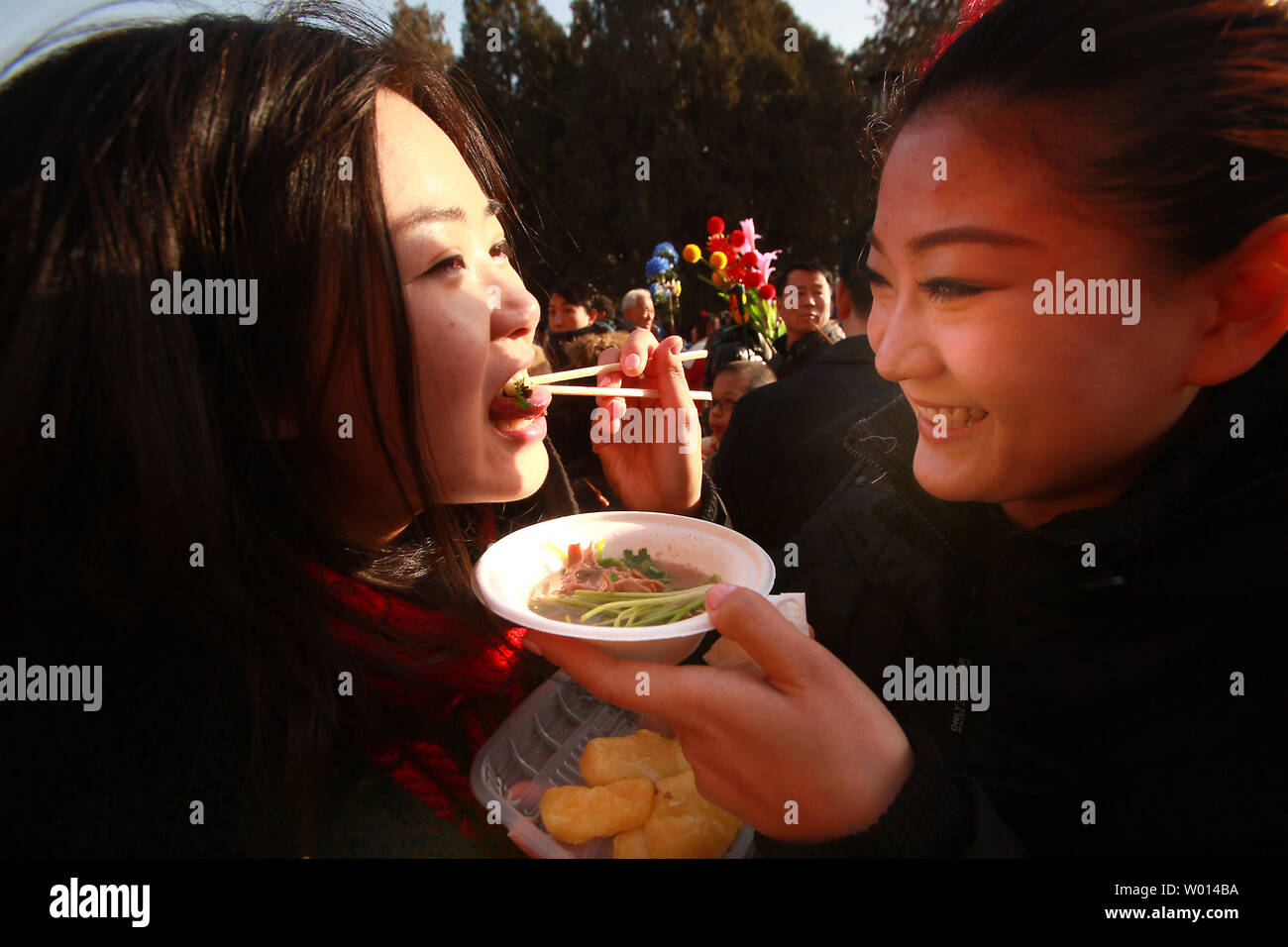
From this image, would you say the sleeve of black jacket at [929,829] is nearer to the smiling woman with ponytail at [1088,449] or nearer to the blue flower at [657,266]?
the smiling woman with ponytail at [1088,449]

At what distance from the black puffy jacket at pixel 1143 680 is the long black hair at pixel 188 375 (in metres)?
1.15

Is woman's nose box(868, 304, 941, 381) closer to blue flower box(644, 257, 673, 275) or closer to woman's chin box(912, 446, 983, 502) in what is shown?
woman's chin box(912, 446, 983, 502)

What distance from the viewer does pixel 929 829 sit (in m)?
1.25

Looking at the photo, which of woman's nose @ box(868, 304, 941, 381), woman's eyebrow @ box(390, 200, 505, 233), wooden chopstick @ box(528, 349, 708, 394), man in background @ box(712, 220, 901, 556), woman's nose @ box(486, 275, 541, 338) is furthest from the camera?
man in background @ box(712, 220, 901, 556)

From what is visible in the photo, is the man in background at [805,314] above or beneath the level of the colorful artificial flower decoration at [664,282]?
beneath

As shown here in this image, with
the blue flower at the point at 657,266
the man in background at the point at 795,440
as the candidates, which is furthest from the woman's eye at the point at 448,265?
the blue flower at the point at 657,266

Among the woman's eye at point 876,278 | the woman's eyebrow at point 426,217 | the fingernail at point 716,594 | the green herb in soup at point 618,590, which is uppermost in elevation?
the woman's eyebrow at point 426,217

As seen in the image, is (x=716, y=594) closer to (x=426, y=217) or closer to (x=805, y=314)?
(x=426, y=217)

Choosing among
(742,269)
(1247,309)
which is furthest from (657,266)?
(1247,309)

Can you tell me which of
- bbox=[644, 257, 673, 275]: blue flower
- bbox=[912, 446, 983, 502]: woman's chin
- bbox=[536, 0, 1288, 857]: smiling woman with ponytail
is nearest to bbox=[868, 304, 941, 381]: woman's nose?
bbox=[536, 0, 1288, 857]: smiling woman with ponytail

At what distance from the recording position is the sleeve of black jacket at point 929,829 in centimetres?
126

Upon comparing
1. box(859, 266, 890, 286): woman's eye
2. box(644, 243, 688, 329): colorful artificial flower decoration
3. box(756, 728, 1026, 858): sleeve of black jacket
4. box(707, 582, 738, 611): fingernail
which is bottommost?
box(756, 728, 1026, 858): sleeve of black jacket

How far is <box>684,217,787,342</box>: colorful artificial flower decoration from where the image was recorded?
5992mm

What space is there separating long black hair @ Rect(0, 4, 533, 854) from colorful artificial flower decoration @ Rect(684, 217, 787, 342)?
461cm
